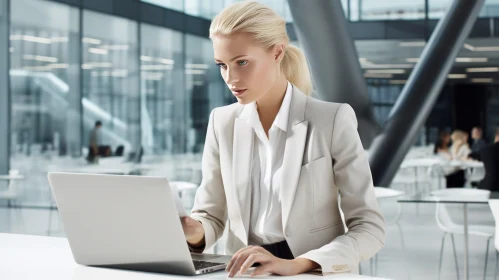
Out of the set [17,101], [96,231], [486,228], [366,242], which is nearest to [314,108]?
[366,242]

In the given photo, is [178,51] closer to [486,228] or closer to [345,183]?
[486,228]

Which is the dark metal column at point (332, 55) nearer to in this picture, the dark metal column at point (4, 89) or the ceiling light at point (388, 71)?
the ceiling light at point (388, 71)

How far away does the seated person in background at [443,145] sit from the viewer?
23.5 feet

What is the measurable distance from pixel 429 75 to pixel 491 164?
1.04m

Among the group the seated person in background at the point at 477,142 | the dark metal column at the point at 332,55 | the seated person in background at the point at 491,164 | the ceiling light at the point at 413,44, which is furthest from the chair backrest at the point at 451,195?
the ceiling light at the point at 413,44

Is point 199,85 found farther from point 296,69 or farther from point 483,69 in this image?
point 296,69

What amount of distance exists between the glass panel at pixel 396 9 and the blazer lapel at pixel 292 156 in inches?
213

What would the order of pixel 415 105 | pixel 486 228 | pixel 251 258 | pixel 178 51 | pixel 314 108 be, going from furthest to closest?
pixel 178 51 < pixel 415 105 < pixel 486 228 < pixel 314 108 < pixel 251 258

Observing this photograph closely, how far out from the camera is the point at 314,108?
2.13 m

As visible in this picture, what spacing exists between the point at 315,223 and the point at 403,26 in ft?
18.3

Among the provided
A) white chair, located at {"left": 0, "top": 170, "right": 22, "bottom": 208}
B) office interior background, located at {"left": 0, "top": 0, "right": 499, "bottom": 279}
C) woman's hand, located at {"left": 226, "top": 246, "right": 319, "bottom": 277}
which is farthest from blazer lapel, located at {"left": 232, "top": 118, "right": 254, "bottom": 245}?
white chair, located at {"left": 0, "top": 170, "right": 22, "bottom": 208}

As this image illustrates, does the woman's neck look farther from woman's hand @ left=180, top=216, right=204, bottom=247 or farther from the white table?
the white table

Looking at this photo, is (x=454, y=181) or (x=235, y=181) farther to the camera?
(x=454, y=181)

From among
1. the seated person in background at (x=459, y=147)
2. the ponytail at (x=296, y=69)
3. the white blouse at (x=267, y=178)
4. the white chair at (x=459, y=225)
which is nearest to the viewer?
the white blouse at (x=267, y=178)
